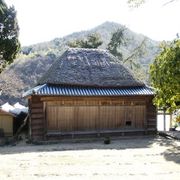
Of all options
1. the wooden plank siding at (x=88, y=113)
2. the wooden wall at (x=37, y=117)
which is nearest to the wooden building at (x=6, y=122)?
the wooden plank siding at (x=88, y=113)

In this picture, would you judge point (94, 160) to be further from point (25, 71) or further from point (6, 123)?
point (25, 71)

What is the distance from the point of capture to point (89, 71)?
83.5ft

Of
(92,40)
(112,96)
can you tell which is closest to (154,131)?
(112,96)

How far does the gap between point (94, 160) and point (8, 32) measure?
1417cm

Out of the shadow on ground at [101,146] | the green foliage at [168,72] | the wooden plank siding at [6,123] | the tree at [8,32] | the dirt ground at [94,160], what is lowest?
the shadow on ground at [101,146]

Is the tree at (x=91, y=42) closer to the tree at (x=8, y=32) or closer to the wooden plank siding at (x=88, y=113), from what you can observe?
the tree at (x=8, y=32)

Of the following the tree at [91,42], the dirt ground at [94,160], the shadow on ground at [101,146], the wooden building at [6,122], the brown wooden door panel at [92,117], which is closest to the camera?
the dirt ground at [94,160]

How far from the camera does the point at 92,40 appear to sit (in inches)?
1779

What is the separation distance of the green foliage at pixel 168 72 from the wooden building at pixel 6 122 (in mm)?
12772

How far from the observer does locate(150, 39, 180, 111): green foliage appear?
1591cm

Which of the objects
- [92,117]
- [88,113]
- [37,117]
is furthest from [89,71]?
[37,117]

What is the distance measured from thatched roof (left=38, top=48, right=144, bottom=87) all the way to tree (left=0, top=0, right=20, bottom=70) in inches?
130

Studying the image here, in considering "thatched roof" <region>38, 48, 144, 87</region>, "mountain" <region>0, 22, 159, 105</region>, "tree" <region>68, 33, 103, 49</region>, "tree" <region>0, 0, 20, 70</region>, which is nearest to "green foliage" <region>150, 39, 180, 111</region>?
"thatched roof" <region>38, 48, 144, 87</region>

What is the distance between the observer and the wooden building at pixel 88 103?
74.8 ft
